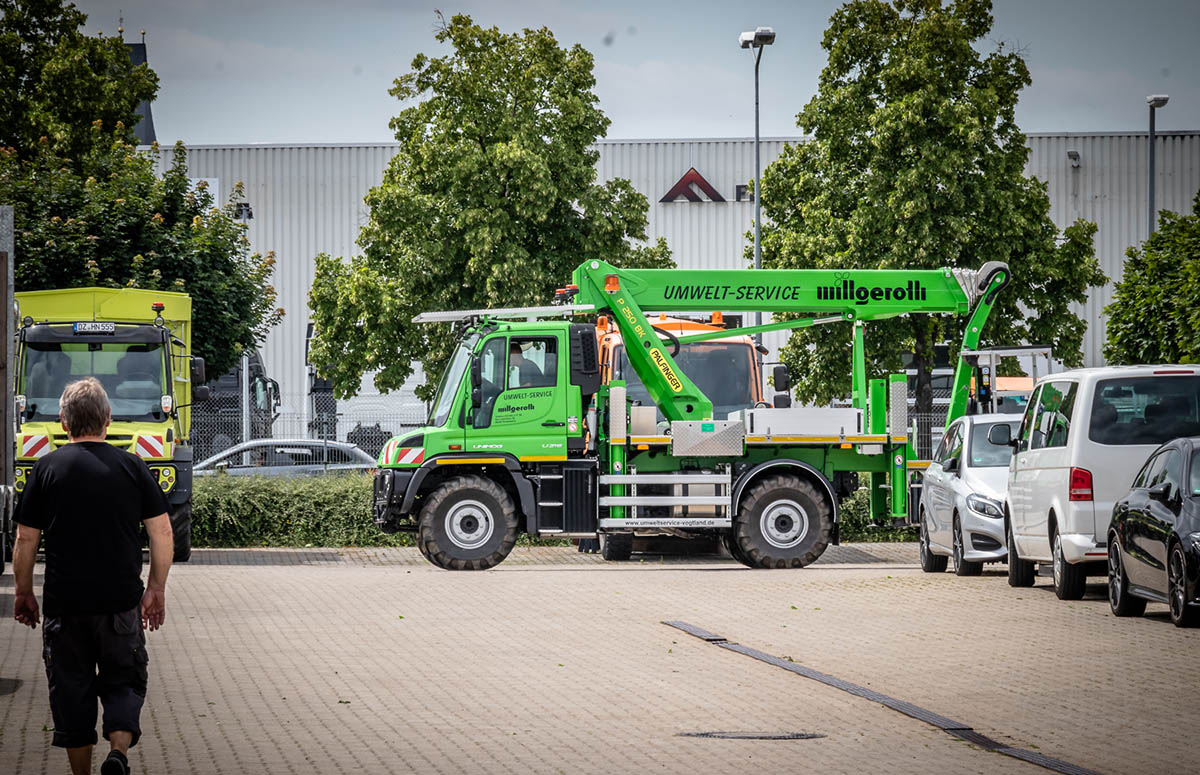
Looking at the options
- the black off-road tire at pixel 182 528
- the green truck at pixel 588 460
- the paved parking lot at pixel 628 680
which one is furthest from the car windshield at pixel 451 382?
the black off-road tire at pixel 182 528

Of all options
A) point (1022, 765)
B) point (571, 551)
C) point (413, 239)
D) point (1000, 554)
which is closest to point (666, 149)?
point (413, 239)

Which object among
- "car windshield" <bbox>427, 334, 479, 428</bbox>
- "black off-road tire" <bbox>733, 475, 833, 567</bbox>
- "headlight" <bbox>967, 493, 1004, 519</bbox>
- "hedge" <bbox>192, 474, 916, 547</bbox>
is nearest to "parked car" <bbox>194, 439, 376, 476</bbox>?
"hedge" <bbox>192, 474, 916, 547</bbox>

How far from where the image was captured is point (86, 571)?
6.70 m

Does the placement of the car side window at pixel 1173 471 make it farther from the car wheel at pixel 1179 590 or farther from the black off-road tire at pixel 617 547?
the black off-road tire at pixel 617 547

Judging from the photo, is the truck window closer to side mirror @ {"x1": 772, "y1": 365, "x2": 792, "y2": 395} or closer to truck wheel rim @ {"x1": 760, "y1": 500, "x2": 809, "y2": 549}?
truck wheel rim @ {"x1": 760, "y1": 500, "x2": 809, "y2": 549}

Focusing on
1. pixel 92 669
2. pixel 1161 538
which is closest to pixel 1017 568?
pixel 1161 538

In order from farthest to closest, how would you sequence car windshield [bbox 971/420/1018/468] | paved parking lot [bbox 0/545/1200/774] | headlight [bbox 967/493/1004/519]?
1. car windshield [bbox 971/420/1018/468]
2. headlight [bbox 967/493/1004/519]
3. paved parking lot [bbox 0/545/1200/774]

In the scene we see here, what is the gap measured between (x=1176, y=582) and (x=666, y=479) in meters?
8.12

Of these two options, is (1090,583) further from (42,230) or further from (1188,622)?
(42,230)

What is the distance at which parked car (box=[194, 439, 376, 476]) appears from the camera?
27719 mm

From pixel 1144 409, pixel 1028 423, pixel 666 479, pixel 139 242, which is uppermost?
pixel 139 242

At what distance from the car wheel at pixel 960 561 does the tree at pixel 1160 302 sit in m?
3.73

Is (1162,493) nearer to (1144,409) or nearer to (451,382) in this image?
(1144,409)

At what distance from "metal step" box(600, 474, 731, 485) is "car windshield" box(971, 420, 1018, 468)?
2.90m
